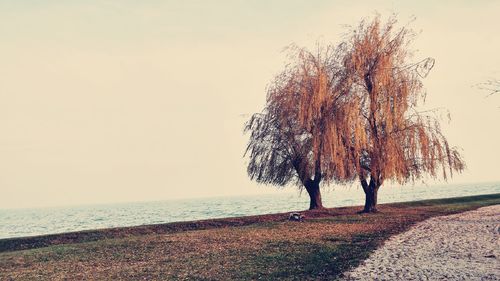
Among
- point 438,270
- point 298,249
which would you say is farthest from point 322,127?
point 438,270

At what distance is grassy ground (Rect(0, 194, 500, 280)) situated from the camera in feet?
46.0

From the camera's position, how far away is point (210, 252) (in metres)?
17.9

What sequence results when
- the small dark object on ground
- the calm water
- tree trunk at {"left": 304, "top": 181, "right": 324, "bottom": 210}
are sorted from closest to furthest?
the small dark object on ground
tree trunk at {"left": 304, "top": 181, "right": 324, "bottom": 210}
the calm water

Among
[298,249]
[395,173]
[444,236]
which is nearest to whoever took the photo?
[298,249]

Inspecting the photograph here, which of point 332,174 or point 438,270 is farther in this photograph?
point 332,174

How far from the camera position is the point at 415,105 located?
30891 mm

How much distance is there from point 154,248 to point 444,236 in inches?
471

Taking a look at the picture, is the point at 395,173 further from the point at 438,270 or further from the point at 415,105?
the point at 438,270

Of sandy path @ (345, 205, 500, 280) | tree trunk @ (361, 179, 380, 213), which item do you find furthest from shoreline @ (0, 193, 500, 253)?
sandy path @ (345, 205, 500, 280)

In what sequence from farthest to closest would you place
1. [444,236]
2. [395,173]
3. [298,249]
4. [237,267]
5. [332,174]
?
[332,174], [395,173], [444,236], [298,249], [237,267]

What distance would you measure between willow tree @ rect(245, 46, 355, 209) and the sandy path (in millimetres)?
9156

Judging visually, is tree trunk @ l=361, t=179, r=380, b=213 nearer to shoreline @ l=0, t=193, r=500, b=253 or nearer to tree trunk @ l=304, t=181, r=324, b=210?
shoreline @ l=0, t=193, r=500, b=253

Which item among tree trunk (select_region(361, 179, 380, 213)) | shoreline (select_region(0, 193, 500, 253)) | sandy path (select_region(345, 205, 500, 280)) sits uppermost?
tree trunk (select_region(361, 179, 380, 213))

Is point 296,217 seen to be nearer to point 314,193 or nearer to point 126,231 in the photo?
point 314,193
